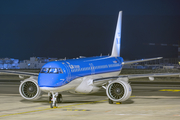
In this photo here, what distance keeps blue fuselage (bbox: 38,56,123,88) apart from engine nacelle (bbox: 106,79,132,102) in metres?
2.95

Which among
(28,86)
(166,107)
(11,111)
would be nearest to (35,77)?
(28,86)

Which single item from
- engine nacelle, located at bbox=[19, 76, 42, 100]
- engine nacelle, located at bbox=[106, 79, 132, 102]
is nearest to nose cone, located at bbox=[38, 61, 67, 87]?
engine nacelle, located at bbox=[19, 76, 42, 100]

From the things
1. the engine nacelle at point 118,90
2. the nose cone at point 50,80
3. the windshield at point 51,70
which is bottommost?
the engine nacelle at point 118,90

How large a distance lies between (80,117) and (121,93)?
311 inches

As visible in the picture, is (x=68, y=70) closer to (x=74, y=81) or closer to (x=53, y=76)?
(x=74, y=81)

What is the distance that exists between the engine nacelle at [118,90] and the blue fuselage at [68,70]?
116 inches

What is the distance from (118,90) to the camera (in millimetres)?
28109

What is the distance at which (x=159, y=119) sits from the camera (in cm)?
1994

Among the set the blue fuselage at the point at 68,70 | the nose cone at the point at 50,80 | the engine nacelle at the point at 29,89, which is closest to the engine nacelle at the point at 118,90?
the blue fuselage at the point at 68,70

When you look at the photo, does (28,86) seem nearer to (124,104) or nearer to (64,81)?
(64,81)

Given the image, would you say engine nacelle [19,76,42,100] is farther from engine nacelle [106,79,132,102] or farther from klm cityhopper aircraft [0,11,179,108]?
engine nacelle [106,79,132,102]

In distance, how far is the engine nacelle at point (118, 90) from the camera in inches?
1086

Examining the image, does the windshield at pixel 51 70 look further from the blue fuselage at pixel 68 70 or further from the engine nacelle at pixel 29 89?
the engine nacelle at pixel 29 89

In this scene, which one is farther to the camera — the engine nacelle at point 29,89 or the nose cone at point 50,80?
the engine nacelle at point 29,89
